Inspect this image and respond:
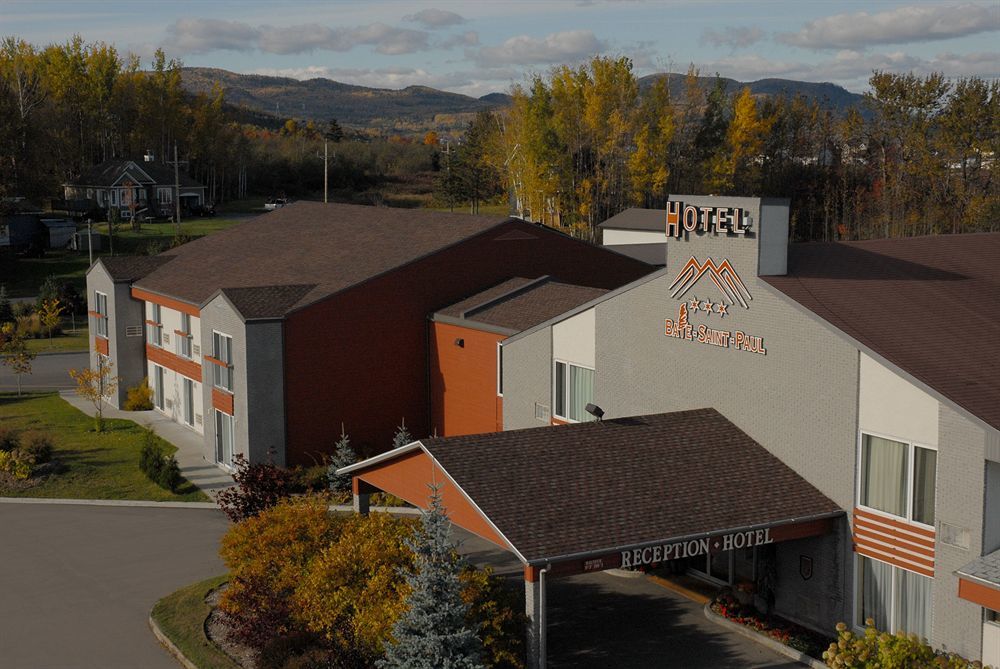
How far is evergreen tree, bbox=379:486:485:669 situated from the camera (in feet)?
55.0

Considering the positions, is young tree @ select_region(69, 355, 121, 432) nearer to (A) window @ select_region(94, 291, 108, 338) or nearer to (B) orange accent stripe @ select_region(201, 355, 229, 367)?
(A) window @ select_region(94, 291, 108, 338)

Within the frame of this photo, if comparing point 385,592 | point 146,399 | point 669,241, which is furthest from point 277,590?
point 146,399

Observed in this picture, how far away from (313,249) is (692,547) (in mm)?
25433

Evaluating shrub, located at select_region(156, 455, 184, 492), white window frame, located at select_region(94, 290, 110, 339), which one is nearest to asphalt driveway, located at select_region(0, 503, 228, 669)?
shrub, located at select_region(156, 455, 184, 492)

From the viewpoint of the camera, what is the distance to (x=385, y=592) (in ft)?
61.9

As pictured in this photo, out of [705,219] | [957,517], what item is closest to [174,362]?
[705,219]

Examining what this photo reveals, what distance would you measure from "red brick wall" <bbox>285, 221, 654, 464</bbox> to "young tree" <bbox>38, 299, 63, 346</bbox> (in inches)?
1091

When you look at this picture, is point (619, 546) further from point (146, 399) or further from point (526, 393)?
point (146, 399)

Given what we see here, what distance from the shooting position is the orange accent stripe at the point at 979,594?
655 inches

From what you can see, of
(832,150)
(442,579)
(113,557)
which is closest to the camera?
(442,579)

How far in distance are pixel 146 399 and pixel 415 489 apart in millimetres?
24132

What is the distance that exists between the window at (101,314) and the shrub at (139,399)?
307 cm

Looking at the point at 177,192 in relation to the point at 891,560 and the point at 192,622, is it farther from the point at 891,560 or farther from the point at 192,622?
the point at 891,560

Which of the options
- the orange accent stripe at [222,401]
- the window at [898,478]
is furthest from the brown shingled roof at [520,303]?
the window at [898,478]
